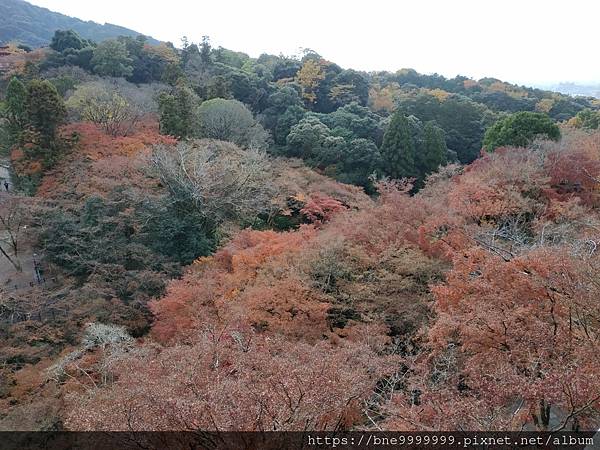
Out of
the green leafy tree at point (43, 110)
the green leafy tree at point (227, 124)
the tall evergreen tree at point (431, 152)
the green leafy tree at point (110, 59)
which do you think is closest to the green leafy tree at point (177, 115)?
the green leafy tree at point (227, 124)

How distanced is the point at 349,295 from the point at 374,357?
165 inches

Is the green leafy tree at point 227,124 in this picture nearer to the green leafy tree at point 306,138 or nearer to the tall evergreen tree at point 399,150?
the green leafy tree at point 306,138

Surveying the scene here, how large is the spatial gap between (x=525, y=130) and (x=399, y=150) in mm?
7917

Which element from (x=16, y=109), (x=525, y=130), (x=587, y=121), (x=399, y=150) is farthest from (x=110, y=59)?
(x=587, y=121)

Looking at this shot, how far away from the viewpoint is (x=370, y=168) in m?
30.5

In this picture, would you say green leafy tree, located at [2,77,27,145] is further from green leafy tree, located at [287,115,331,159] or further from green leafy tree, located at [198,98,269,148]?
green leafy tree, located at [287,115,331,159]

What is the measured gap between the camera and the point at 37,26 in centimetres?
7325

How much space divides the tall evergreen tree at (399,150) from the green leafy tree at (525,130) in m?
5.56

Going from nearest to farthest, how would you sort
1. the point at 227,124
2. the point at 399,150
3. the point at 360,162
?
the point at 227,124 < the point at 399,150 < the point at 360,162

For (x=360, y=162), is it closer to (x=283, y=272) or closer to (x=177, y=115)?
(x=177, y=115)

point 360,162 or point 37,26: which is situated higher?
point 37,26

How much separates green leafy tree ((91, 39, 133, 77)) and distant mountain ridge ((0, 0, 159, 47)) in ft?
117

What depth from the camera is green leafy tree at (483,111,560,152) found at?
80.4 feet

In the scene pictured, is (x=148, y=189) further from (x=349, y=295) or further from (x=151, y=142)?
(x=349, y=295)
